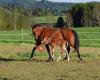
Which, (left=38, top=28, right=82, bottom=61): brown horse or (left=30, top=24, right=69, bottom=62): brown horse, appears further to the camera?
(left=38, top=28, right=82, bottom=61): brown horse

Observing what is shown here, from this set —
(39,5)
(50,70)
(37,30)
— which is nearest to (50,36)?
(37,30)

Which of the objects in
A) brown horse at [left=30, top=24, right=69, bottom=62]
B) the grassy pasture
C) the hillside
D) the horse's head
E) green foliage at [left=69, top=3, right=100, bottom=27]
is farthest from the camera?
the hillside

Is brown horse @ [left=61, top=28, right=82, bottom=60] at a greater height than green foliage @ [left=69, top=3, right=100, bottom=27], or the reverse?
brown horse @ [left=61, top=28, right=82, bottom=60]

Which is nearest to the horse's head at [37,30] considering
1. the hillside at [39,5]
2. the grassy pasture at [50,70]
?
the grassy pasture at [50,70]

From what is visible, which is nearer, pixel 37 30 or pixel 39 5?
pixel 37 30

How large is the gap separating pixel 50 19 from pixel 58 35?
41414 millimetres

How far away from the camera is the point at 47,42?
54.9ft

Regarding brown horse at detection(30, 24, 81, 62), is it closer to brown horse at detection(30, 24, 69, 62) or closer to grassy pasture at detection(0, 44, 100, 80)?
brown horse at detection(30, 24, 69, 62)

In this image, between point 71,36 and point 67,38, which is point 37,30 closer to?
point 67,38

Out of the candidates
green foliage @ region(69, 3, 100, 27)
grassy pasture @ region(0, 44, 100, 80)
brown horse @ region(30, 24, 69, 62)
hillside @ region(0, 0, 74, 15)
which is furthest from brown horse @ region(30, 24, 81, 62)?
hillside @ region(0, 0, 74, 15)

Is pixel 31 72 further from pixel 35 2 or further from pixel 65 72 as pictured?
pixel 35 2

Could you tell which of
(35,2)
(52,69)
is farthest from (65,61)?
(35,2)

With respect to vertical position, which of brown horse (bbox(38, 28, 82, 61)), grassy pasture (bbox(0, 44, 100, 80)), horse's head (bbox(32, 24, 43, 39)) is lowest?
grassy pasture (bbox(0, 44, 100, 80))

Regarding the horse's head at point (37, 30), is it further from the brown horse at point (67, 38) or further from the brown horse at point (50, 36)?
the brown horse at point (67, 38)
